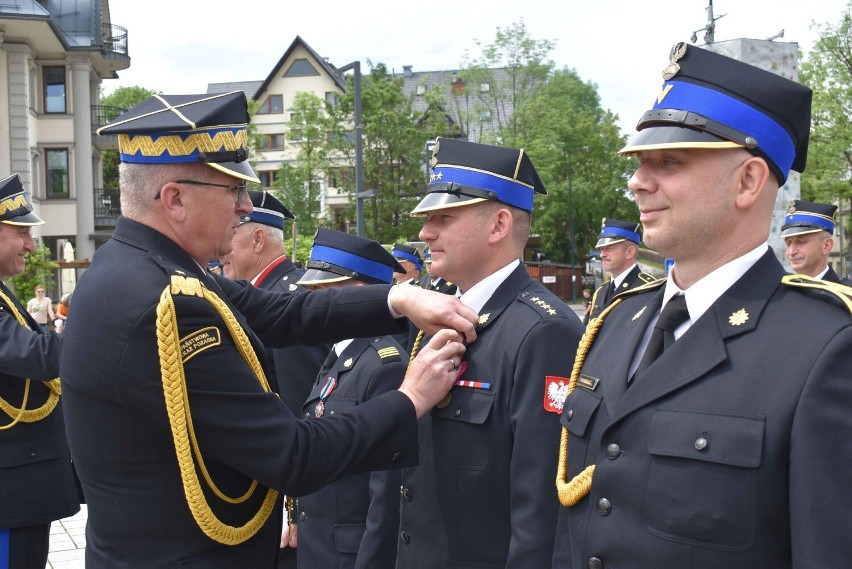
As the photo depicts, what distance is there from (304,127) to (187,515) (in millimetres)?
48265

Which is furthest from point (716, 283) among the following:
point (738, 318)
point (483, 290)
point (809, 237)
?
point (809, 237)

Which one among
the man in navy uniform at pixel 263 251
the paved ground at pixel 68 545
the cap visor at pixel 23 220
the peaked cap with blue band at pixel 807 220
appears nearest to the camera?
the cap visor at pixel 23 220

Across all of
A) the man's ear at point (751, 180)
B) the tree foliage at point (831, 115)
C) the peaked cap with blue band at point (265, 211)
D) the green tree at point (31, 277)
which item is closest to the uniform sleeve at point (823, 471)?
the man's ear at point (751, 180)

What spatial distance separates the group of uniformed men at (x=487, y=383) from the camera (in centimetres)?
215

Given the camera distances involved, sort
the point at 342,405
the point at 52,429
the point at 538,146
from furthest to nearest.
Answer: the point at 538,146 → the point at 52,429 → the point at 342,405

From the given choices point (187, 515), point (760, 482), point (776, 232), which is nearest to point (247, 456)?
point (187, 515)

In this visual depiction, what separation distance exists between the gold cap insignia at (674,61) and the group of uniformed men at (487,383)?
1 cm

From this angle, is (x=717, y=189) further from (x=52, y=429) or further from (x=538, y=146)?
(x=538, y=146)

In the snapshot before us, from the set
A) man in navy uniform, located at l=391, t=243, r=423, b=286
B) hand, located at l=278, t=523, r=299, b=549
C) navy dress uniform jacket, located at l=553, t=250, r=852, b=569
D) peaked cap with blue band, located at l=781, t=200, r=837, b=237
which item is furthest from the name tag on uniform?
man in navy uniform, located at l=391, t=243, r=423, b=286

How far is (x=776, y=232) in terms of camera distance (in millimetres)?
6250

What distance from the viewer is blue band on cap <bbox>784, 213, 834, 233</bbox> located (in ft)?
27.5

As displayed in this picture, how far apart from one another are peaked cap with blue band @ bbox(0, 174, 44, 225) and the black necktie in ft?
14.8

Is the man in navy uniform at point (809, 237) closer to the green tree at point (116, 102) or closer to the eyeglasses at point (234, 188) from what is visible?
the eyeglasses at point (234, 188)

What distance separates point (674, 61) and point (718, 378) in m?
0.90
